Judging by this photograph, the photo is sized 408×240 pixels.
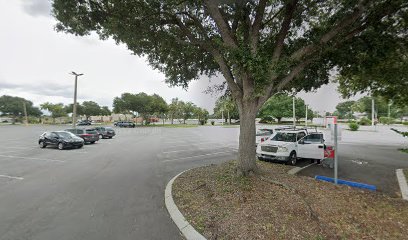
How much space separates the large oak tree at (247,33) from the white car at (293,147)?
8.96 feet

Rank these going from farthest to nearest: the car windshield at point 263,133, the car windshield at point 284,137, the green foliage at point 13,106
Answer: the green foliage at point 13,106, the car windshield at point 263,133, the car windshield at point 284,137

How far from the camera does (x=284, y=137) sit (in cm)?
1104

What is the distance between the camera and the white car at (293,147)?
10141mm

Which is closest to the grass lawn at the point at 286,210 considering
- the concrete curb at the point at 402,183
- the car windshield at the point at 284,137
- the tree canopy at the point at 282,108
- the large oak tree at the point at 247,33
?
the concrete curb at the point at 402,183

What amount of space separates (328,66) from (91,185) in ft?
32.7

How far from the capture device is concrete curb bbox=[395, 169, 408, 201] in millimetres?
6174

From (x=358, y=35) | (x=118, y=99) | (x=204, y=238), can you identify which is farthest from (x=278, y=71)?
(x=118, y=99)

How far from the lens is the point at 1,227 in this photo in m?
4.42

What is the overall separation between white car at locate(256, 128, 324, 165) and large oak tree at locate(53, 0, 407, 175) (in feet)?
8.96

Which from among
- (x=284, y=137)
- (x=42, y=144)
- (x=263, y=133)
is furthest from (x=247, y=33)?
(x=42, y=144)

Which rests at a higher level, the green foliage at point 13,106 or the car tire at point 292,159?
the green foliage at point 13,106

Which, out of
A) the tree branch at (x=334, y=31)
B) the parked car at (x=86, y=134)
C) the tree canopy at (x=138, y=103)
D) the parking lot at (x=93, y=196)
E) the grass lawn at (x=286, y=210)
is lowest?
the parking lot at (x=93, y=196)

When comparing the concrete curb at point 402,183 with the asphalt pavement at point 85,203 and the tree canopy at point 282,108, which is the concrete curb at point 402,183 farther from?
the tree canopy at point 282,108

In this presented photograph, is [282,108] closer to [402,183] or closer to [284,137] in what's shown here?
[284,137]
